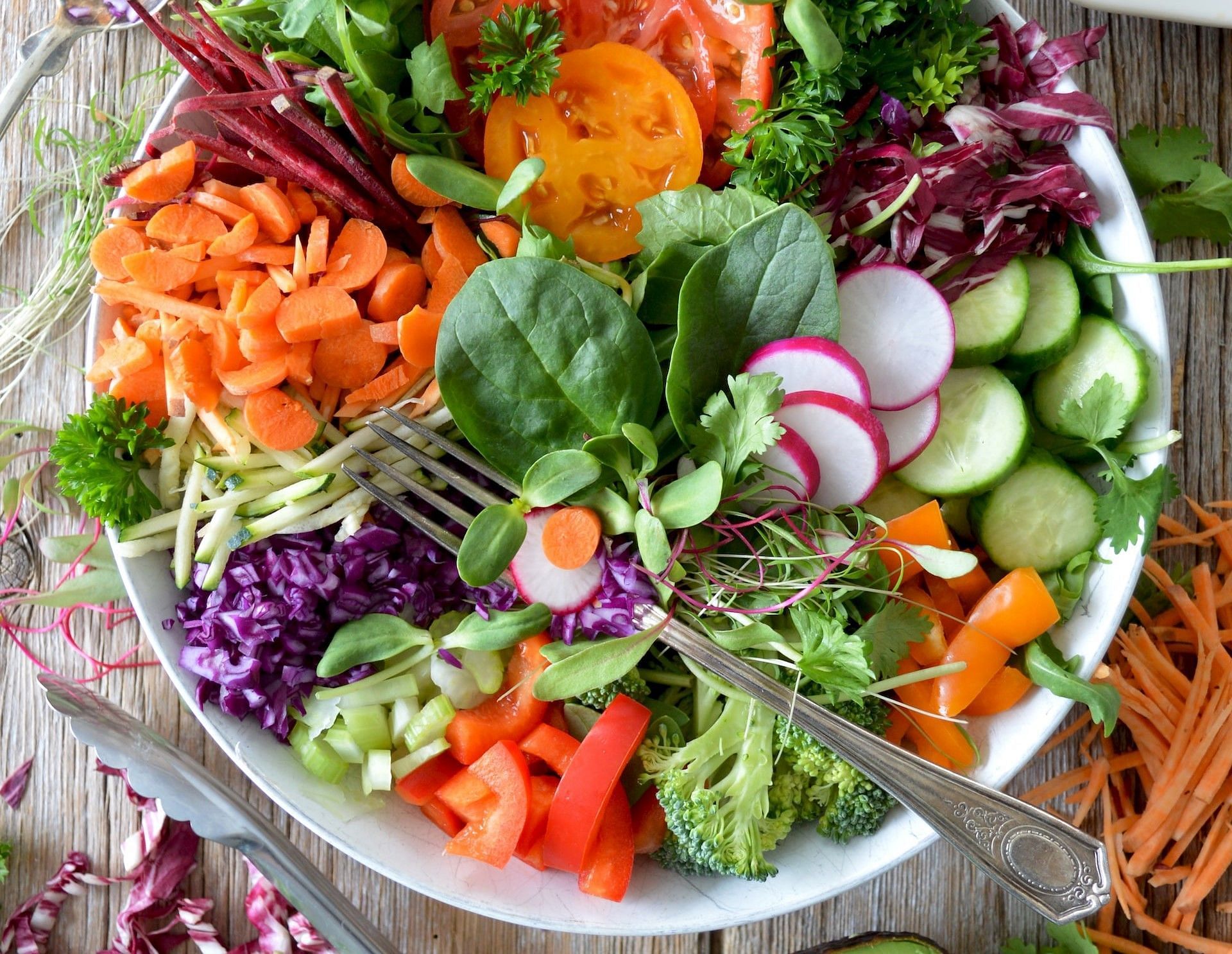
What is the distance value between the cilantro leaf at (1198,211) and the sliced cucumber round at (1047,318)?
1.20 ft

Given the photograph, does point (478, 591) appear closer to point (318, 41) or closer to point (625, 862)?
point (625, 862)

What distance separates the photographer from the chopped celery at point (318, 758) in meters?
1.89

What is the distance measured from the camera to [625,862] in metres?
1.86

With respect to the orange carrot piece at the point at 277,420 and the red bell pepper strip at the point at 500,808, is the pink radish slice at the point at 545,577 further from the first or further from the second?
the orange carrot piece at the point at 277,420

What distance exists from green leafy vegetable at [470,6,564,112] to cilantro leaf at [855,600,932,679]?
1.11m

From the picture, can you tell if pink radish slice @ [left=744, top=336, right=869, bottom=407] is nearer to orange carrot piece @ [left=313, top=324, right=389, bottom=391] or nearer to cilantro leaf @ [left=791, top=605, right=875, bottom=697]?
cilantro leaf @ [left=791, top=605, right=875, bottom=697]

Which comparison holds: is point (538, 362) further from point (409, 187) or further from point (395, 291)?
point (409, 187)

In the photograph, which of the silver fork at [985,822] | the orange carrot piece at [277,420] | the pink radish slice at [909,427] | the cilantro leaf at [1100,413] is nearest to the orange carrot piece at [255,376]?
the orange carrot piece at [277,420]

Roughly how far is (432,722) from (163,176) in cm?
111

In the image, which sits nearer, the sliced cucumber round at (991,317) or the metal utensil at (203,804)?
the sliced cucumber round at (991,317)

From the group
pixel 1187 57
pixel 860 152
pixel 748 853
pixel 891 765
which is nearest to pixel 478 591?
pixel 748 853

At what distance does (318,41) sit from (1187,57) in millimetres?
1824

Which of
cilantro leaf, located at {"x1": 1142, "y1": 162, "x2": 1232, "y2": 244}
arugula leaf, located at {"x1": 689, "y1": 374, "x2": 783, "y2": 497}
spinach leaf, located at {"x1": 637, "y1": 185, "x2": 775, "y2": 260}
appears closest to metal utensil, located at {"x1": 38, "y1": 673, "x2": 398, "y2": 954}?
arugula leaf, located at {"x1": 689, "y1": 374, "x2": 783, "y2": 497}

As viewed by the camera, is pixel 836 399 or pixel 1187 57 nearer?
pixel 836 399
